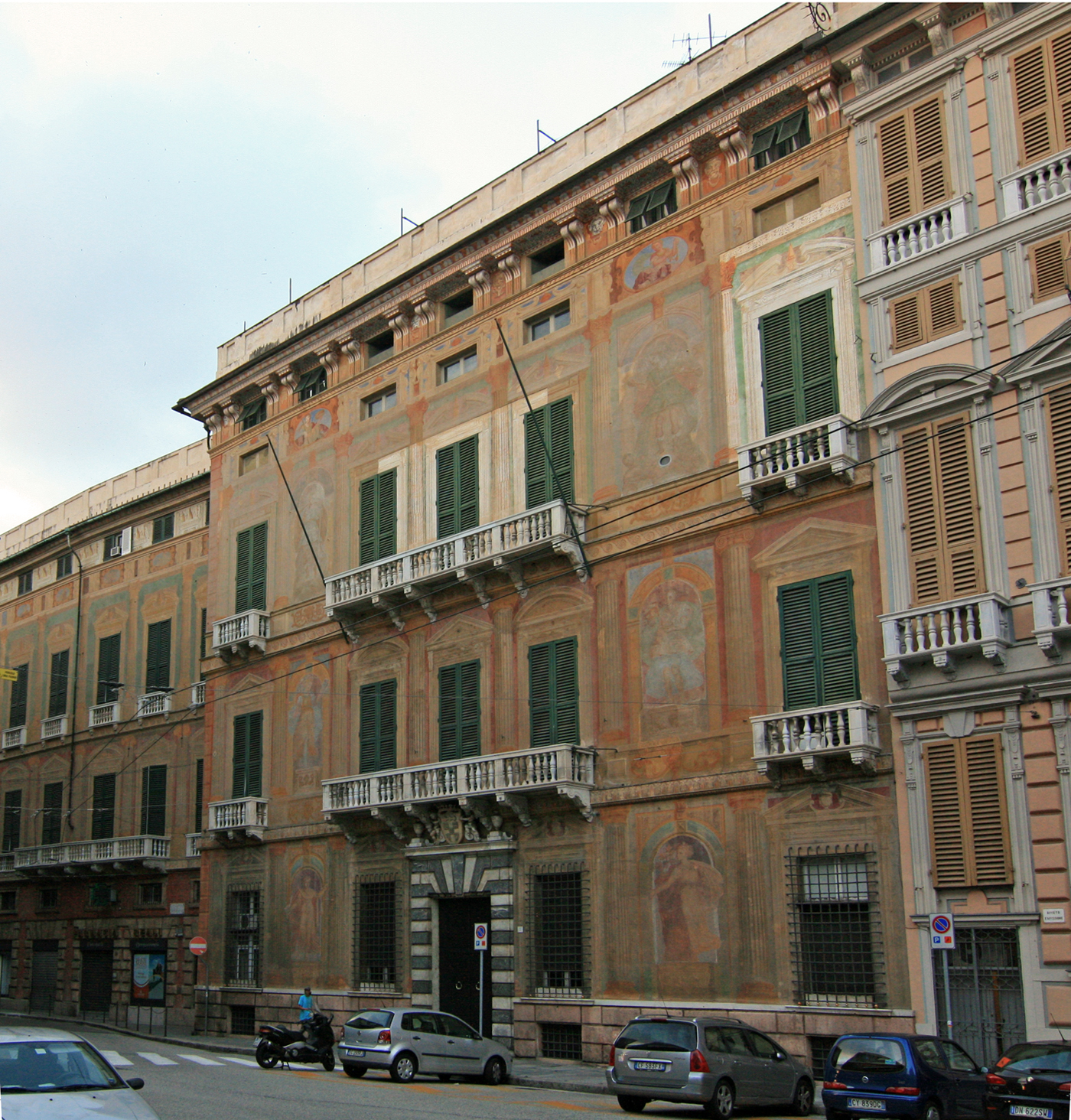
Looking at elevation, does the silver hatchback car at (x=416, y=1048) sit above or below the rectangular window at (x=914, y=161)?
below

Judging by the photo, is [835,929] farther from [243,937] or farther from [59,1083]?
[243,937]

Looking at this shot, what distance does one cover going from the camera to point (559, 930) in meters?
26.2

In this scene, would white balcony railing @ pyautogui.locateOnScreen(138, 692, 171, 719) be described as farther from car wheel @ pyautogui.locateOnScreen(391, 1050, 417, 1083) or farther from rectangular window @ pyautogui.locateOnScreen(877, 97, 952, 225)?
rectangular window @ pyautogui.locateOnScreen(877, 97, 952, 225)

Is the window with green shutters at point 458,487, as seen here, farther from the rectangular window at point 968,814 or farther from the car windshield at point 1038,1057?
the car windshield at point 1038,1057

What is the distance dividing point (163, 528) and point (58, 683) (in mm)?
8077

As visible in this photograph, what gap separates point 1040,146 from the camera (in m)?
21.3

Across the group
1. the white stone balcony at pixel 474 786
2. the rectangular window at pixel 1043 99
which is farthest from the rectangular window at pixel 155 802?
the rectangular window at pixel 1043 99

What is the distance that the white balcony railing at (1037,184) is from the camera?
20.8 meters

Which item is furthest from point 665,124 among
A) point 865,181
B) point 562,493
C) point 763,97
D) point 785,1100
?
point 785,1100

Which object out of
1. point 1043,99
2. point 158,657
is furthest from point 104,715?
point 1043,99

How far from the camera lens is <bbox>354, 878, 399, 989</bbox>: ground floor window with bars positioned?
29.5 m

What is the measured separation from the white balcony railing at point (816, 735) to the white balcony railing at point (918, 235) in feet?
25.6

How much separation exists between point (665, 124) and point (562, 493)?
309 inches

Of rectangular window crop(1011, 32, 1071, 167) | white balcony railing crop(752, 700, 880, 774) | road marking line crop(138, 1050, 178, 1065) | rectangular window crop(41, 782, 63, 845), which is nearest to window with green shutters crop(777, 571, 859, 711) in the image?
white balcony railing crop(752, 700, 880, 774)
